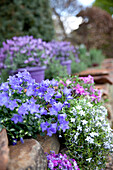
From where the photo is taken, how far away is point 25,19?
495 centimetres

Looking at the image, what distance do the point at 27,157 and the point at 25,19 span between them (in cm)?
443

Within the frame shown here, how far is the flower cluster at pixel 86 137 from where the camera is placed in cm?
154

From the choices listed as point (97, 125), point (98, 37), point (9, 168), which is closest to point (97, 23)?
point (98, 37)

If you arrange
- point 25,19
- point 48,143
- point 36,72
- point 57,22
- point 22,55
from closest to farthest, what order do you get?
1. point 48,143
2. point 36,72
3. point 22,55
4. point 25,19
5. point 57,22

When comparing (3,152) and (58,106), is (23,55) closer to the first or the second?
(58,106)

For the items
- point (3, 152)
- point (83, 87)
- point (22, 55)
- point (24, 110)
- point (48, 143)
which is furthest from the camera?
point (22, 55)

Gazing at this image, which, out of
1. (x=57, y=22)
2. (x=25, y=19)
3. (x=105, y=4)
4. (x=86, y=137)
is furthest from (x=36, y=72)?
(x=105, y=4)

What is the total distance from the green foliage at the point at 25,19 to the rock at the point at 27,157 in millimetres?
3492

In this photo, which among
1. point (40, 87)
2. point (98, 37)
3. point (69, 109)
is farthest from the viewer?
point (98, 37)

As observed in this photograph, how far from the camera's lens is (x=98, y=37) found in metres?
9.13

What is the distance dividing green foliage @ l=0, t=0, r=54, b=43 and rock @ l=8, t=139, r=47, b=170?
3.49 m

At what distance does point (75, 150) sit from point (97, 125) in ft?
0.93

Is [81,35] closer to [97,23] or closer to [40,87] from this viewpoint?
[97,23]

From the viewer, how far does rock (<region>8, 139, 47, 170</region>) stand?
104cm
